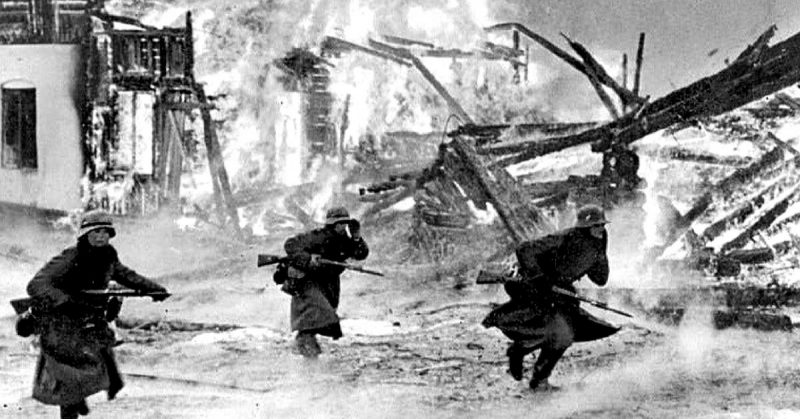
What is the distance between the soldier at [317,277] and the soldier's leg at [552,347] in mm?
2416

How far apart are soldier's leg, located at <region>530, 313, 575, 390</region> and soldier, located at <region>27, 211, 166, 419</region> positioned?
3.33 metres

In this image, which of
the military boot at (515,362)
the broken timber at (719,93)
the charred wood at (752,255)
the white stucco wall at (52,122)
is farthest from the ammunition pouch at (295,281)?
the white stucco wall at (52,122)

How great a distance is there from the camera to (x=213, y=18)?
926 inches

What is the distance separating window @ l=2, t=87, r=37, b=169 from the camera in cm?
2169

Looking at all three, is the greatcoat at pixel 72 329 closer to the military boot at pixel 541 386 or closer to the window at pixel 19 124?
the military boot at pixel 541 386

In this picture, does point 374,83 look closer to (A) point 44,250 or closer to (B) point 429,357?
(A) point 44,250

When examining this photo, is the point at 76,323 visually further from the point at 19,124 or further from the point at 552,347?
the point at 19,124

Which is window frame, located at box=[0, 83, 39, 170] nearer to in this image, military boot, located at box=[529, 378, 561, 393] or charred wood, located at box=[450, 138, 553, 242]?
charred wood, located at box=[450, 138, 553, 242]

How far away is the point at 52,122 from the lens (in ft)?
70.7

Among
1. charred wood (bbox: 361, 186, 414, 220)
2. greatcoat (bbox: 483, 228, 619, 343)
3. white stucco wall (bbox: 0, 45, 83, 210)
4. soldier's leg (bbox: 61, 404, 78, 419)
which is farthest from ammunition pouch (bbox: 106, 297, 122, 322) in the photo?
white stucco wall (bbox: 0, 45, 83, 210)

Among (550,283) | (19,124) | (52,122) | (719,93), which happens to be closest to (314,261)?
(550,283)

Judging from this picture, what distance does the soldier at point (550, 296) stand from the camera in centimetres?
812

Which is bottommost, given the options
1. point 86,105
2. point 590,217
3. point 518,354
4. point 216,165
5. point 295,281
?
point 518,354

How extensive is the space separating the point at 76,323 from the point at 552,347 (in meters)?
3.92
